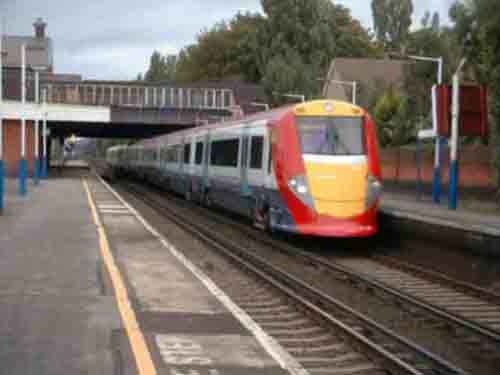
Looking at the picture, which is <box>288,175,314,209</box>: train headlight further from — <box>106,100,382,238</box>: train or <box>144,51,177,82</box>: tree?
<box>144,51,177,82</box>: tree

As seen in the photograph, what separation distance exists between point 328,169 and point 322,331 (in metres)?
7.22

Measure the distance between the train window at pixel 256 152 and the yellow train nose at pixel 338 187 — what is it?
2.33 metres

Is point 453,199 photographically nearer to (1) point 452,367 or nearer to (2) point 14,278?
(2) point 14,278

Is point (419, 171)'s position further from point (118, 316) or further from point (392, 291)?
point (118, 316)

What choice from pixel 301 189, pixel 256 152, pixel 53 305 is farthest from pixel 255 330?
pixel 256 152

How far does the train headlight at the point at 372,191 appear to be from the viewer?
16266mm

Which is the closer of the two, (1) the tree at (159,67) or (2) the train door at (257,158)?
(2) the train door at (257,158)

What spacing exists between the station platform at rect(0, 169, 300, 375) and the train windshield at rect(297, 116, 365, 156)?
11.6ft

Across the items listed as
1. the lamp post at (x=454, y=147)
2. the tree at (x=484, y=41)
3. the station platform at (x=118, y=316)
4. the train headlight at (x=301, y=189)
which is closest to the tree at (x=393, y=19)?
the tree at (x=484, y=41)

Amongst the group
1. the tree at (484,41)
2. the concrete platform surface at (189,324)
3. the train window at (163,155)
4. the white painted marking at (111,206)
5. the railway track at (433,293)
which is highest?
the tree at (484,41)

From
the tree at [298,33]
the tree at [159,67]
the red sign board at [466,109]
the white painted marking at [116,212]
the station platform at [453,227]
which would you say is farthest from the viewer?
the tree at [159,67]

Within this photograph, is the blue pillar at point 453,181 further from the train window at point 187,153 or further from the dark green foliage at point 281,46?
the dark green foliage at point 281,46

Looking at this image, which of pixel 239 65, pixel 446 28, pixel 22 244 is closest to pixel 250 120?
pixel 22 244

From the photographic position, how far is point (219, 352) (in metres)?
7.74
